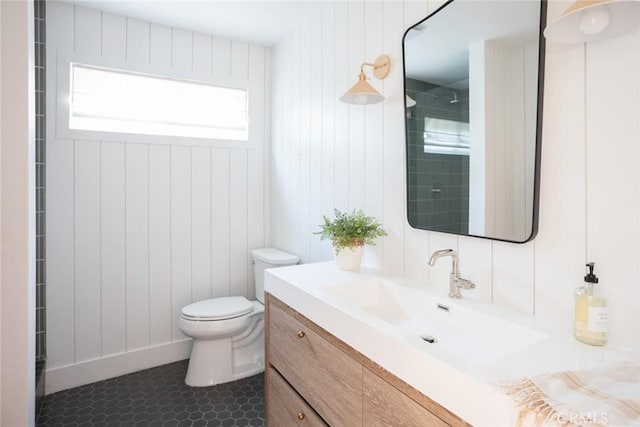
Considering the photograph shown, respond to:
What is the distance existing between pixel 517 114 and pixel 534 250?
432 mm

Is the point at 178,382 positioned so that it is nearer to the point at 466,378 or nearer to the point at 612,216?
the point at 466,378

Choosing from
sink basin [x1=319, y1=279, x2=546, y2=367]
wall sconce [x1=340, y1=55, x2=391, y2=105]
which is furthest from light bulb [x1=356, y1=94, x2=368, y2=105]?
sink basin [x1=319, y1=279, x2=546, y2=367]

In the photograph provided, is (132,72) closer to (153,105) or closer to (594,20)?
(153,105)

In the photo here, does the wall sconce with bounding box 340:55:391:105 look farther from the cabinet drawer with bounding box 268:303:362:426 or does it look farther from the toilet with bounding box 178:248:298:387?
the toilet with bounding box 178:248:298:387

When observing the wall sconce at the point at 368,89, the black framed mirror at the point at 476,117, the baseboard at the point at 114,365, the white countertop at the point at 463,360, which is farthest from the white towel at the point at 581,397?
the baseboard at the point at 114,365

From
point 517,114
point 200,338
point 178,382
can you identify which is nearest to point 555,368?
point 517,114

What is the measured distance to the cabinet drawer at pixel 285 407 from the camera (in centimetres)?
128

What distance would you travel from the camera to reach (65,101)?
85.4 inches

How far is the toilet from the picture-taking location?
7.11 feet

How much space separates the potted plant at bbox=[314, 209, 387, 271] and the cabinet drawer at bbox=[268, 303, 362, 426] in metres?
0.39

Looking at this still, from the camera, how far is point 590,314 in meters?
0.87

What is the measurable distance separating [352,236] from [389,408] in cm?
82

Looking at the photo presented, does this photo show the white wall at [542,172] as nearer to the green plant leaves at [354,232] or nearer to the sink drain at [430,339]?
the green plant leaves at [354,232]

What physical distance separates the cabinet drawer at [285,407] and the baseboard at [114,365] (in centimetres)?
124
